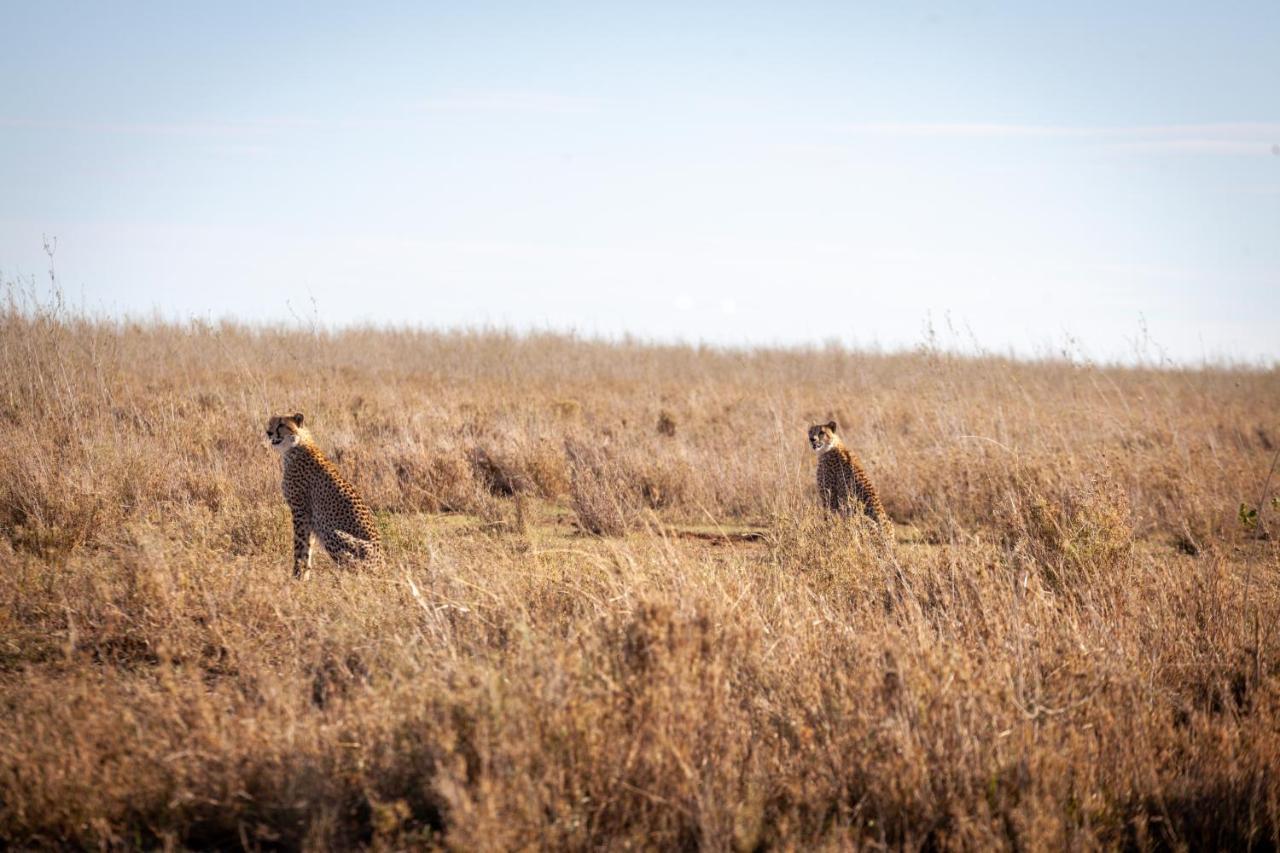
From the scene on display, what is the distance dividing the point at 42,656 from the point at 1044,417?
10.3 metres

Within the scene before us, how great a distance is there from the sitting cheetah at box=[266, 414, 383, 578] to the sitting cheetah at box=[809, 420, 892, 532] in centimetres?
291

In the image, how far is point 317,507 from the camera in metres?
5.32

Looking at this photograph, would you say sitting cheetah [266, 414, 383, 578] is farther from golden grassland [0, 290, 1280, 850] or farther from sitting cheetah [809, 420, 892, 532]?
sitting cheetah [809, 420, 892, 532]

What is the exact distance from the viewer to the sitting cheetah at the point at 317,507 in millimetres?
5156

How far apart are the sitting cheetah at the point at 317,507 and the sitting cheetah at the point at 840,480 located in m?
2.91

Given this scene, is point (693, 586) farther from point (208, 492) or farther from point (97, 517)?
point (208, 492)

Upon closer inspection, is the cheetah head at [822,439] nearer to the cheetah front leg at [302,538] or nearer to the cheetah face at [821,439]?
the cheetah face at [821,439]

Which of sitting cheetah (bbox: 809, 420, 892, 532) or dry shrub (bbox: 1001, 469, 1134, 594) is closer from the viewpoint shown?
dry shrub (bbox: 1001, 469, 1134, 594)

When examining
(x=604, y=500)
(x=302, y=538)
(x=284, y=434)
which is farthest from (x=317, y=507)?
(x=604, y=500)

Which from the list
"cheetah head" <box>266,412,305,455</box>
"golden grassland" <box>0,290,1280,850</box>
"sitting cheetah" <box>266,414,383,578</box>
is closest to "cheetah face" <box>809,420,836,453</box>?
"golden grassland" <box>0,290,1280,850</box>

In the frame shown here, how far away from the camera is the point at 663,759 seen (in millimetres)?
2629

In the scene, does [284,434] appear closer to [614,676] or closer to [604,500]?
[604,500]

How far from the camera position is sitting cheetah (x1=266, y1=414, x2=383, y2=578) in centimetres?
516

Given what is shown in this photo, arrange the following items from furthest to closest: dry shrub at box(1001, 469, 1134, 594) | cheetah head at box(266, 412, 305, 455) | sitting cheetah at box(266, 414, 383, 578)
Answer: cheetah head at box(266, 412, 305, 455)
sitting cheetah at box(266, 414, 383, 578)
dry shrub at box(1001, 469, 1134, 594)
